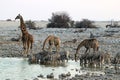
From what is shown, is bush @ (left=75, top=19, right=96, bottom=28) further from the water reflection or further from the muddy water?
the muddy water

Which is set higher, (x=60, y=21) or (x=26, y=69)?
(x=60, y=21)

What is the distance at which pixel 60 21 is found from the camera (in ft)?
218

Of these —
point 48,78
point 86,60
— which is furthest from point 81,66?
point 48,78

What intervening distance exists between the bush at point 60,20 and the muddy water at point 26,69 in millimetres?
43346

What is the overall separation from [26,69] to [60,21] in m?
47.1

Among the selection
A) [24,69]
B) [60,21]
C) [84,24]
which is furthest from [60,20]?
[24,69]

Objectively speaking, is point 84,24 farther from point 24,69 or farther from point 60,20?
point 24,69

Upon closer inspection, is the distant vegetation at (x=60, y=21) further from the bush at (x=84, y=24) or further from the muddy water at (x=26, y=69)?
the muddy water at (x=26, y=69)

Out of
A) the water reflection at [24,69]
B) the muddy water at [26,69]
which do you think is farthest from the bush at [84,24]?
the muddy water at [26,69]

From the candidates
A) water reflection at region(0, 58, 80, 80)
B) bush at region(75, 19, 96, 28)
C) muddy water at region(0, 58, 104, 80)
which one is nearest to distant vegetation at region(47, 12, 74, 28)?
bush at region(75, 19, 96, 28)

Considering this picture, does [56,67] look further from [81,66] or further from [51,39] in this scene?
[51,39]

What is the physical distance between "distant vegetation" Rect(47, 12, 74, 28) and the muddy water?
4340 cm

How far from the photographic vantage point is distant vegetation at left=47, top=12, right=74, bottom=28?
216 feet

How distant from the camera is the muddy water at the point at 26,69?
1739 centimetres
